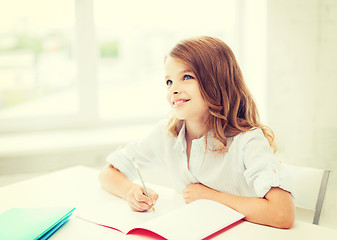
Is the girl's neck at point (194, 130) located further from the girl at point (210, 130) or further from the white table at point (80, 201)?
the white table at point (80, 201)

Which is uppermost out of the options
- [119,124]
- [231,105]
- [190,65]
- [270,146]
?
[190,65]

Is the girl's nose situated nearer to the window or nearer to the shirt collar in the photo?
the shirt collar

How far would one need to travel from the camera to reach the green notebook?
0.91 m

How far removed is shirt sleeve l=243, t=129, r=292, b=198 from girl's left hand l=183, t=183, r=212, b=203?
135mm

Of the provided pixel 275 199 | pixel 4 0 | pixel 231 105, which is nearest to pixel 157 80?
pixel 4 0

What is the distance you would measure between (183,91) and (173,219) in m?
0.46

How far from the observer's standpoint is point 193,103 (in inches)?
49.2

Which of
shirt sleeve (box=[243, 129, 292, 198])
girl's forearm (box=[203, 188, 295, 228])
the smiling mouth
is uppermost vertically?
the smiling mouth

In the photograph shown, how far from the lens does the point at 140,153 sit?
149 cm

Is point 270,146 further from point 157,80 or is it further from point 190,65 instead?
point 157,80

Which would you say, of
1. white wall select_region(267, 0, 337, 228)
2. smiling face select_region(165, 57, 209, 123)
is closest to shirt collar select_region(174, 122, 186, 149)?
smiling face select_region(165, 57, 209, 123)

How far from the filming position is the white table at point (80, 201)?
0.91m

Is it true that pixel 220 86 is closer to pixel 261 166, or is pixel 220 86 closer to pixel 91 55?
pixel 261 166

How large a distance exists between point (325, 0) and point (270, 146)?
135 cm
